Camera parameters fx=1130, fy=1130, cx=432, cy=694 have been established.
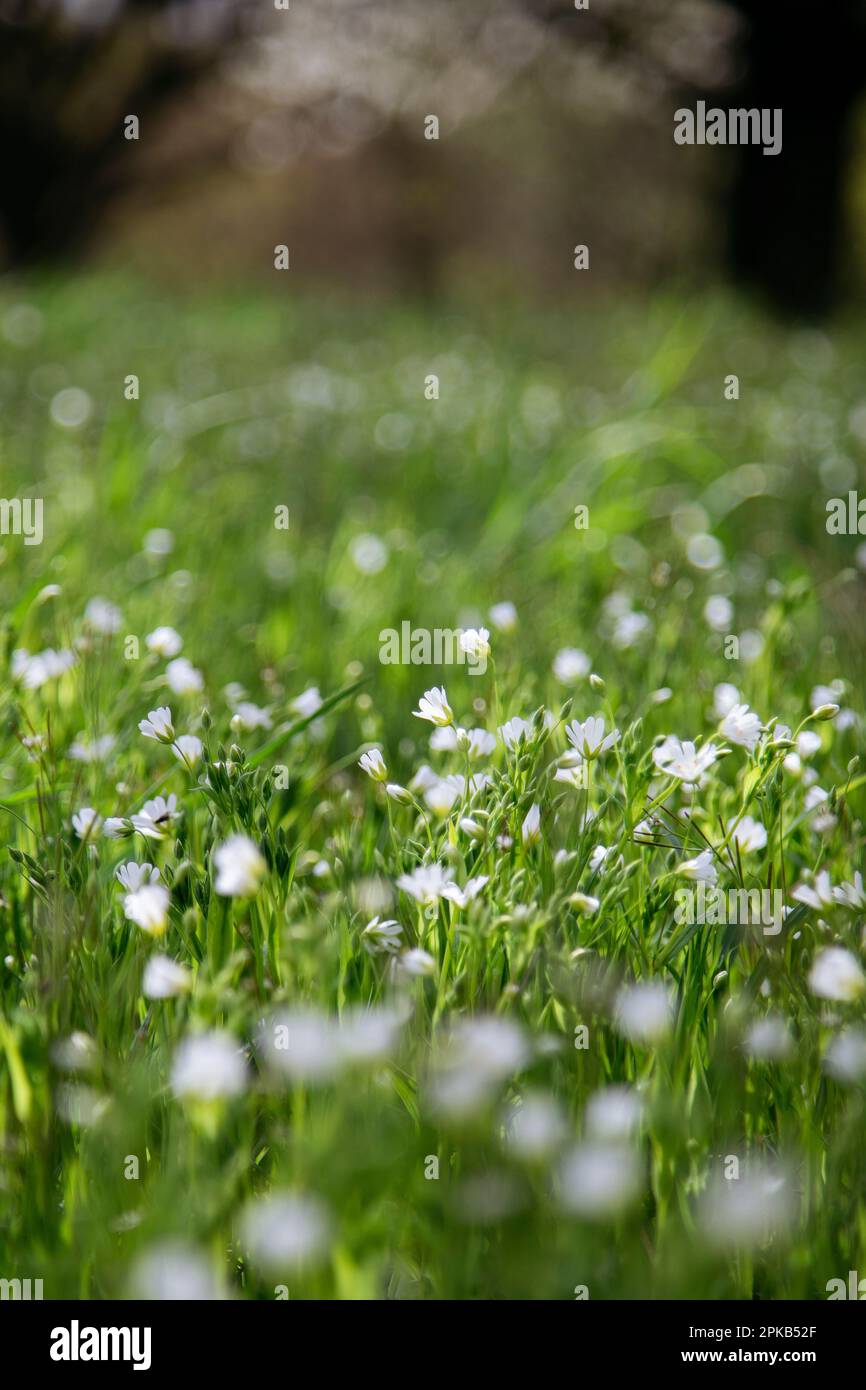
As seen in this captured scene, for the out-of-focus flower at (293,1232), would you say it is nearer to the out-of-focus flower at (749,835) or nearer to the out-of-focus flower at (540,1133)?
the out-of-focus flower at (540,1133)

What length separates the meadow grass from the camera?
1106 millimetres

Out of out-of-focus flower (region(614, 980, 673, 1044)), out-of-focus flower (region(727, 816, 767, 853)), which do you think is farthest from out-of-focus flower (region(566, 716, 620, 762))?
out-of-focus flower (region(614, 980, 673, 1044))

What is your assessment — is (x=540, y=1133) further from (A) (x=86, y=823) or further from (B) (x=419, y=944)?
(A) (x=86, y=823)

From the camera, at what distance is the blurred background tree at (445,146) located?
43.9ft

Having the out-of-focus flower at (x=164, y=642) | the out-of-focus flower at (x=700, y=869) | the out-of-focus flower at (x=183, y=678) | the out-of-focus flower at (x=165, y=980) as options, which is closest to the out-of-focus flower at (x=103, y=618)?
the out-of-focus flower at (x=164, y=642)

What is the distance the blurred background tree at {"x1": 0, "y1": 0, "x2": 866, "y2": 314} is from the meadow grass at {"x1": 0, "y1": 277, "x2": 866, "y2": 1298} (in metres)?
12.2

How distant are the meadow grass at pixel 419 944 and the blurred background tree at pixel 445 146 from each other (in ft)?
39.9

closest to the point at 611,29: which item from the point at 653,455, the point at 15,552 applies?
the point at 653,455

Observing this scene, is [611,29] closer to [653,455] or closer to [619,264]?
[653,455]

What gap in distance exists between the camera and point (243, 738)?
2.20 metres

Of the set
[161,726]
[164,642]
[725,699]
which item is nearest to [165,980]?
[161,726]

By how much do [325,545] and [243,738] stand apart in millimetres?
2094

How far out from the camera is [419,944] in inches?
61.2

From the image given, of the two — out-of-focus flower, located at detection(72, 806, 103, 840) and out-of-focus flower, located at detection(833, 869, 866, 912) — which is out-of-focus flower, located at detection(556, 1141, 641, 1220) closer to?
out-of-focus flower, located at detection(833, 869, 866, 912)
